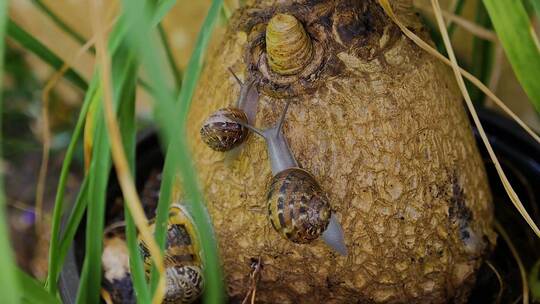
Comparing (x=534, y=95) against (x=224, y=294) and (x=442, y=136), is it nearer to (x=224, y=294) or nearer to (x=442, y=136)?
(x=442, y=136)

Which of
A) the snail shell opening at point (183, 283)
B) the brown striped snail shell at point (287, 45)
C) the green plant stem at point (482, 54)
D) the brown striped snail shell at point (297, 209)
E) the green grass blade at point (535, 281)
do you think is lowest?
the green grass blade at point (535, 281)

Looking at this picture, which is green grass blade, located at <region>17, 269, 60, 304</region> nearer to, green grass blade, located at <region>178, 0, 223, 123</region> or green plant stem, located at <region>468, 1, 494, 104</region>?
green grass blade, located at <region>178, 0, 223, 123</region>

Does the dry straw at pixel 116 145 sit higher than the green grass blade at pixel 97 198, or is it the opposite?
the dry straw at pixel 116 145

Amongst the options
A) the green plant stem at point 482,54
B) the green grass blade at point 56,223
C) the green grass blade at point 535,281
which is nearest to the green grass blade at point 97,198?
the green grass blade at point 56,223

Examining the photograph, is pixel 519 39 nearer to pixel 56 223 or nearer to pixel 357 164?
pixel 357 164

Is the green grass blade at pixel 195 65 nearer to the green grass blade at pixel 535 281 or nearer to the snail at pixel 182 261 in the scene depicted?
the snail at pixel 182 261

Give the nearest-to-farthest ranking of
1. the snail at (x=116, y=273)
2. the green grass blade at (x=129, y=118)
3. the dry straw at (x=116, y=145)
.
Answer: the dry straw at (x=116, y=145), the green grass blade at (x=129, y=118), the snail at (x=116, y=273)
